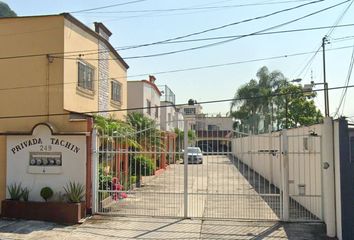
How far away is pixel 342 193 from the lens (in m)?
8.89

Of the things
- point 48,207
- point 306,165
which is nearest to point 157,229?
point 48,207

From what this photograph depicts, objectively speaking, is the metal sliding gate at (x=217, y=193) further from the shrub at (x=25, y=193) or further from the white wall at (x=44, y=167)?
the shrub at (x=25, y=193)

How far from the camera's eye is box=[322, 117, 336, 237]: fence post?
9.28 m

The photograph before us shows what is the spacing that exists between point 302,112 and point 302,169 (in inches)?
962

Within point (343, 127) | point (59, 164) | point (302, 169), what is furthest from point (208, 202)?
point (343, 127)

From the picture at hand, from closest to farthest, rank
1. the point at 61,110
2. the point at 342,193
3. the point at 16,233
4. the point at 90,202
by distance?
1. the point at 342,193
2. the point at 16,233
3. the point at 90,202
4. the point at 61,110

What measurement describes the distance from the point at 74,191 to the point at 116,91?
365 inches

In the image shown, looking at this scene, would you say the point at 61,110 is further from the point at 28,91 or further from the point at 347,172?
the point at 347,172

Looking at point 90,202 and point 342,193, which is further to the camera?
point 90,202

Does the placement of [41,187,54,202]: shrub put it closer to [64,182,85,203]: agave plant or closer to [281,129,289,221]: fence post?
[64,182,85,203]: agave plant

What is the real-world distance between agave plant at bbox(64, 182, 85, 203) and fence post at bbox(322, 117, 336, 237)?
5896mm

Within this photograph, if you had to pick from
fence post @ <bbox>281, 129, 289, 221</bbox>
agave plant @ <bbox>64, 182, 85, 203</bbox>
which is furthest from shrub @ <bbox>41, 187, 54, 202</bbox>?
fence post @ <bbox>281, 129, 289, 221</bbox>

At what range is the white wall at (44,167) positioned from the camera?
37.4 ft

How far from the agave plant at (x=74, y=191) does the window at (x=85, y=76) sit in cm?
407
